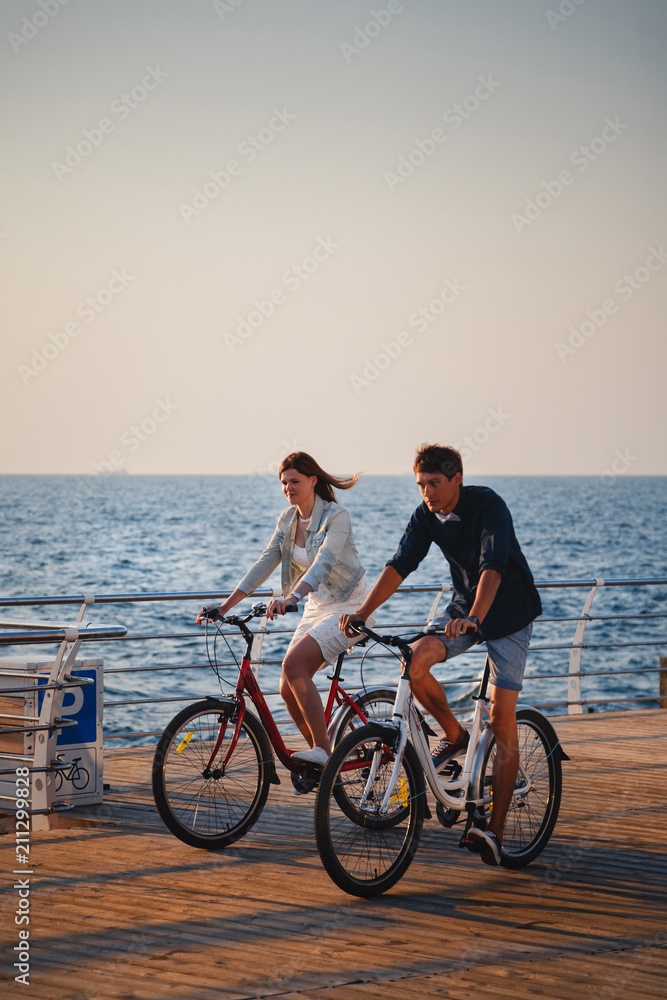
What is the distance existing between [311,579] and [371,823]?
131 centimetres

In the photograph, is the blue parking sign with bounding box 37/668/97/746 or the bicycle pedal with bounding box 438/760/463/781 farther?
the blue parking sign with bounding box 37/668/97/746

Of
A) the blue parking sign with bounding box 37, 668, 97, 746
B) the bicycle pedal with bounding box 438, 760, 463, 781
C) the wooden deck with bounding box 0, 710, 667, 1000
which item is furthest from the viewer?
the blue parking sign with bounding box 37, 668, 97, 746

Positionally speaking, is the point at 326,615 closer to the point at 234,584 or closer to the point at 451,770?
the point at 451,770

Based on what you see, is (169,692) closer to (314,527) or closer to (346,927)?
(314,527)

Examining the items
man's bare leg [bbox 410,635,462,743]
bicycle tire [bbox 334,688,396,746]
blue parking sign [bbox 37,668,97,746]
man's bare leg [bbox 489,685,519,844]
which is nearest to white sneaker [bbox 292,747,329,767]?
bicycle tire [bbox 334,688,396,746]

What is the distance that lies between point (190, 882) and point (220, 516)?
7099 centimetres

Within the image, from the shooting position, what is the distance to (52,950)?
→ 3676 mm

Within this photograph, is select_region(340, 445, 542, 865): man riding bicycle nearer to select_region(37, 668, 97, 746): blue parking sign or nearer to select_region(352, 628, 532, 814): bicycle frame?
select_region(352, 628, 532, 814): bicycle frame

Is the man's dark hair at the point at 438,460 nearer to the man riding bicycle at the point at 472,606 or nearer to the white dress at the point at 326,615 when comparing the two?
the man riding bicycle at the point at 472,606

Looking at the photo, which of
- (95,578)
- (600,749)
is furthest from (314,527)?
(95,578)

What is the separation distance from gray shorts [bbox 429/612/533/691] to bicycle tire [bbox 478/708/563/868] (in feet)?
0.72

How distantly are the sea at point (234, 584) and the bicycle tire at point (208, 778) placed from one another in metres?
0.42

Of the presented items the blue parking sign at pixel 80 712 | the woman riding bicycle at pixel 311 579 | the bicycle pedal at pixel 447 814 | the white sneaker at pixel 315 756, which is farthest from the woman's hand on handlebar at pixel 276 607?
the blue parking sign at pixel 80 712

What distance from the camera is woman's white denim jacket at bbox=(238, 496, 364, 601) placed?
528 cm
